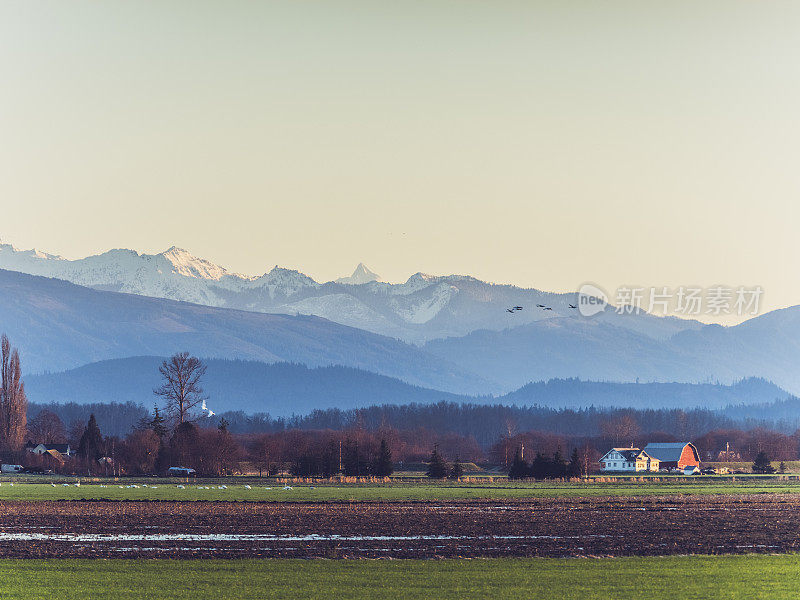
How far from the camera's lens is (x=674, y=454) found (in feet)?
577

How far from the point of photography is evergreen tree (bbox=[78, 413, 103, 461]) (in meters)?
→ 132

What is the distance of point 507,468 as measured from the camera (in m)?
149

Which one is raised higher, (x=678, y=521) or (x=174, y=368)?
(x=174, y=368)

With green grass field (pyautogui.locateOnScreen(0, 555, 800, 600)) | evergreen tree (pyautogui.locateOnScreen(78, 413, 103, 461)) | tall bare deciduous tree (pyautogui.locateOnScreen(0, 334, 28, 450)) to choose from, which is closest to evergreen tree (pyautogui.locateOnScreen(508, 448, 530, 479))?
evergreen tree (pyautogui.locateOnScreen(78, 413, 103, 461))

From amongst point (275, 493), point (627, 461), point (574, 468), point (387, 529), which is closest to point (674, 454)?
point (627, 461)

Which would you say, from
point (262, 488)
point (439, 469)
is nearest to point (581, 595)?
point (262, 488)

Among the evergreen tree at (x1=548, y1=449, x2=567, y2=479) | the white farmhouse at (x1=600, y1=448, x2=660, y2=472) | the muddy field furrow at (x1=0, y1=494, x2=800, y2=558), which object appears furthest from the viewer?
the white farmhouse at (x1=600, y1=448, x2=660, y2=472)

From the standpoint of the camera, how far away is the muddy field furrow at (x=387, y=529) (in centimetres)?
4069

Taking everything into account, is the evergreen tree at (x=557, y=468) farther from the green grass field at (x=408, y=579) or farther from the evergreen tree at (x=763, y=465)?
the green grass field at (x=408, y=579)

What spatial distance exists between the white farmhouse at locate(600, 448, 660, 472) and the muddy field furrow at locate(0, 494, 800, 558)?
9628 cm

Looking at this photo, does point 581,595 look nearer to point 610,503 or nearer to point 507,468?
point 610,503

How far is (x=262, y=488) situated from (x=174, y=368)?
42983 mm

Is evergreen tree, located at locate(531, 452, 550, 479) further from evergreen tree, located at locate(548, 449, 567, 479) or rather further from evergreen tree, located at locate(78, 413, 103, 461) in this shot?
evergreen tree, located at locate(78, 413, 103, 461)

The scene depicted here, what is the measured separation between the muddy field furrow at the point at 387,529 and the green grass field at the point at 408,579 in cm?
239
